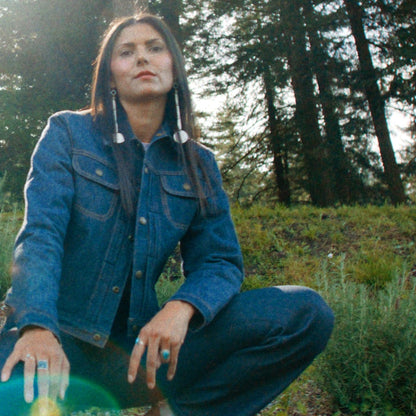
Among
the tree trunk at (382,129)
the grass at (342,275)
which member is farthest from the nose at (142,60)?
the tree trunk at (382,129)

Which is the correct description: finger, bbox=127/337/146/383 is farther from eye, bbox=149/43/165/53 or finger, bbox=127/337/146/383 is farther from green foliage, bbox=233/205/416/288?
green foliage, bbox=233/205/416/288

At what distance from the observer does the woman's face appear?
2.24 meters

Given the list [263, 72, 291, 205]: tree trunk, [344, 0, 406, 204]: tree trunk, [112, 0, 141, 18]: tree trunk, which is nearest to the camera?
[112, 0, 141, 18]: tree trunk

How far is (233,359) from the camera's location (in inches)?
74.2

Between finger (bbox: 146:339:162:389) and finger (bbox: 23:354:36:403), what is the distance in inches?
14.3

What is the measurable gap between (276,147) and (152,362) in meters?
13.3

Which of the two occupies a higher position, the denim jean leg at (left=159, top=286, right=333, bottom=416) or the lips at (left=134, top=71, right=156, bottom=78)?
the lips at (left=134, top=71, right=156, bottom=78)

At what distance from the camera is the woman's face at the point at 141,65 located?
7.35ft

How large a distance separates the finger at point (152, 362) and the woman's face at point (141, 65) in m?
1.09

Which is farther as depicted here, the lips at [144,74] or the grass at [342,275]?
the grass at [342,275]

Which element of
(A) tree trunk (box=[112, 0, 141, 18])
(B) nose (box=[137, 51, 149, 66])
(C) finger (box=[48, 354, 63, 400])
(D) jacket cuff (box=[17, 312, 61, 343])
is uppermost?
(A) tree trunk (box=[112, 0, 141, 18])

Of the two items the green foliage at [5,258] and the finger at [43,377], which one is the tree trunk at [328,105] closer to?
the green foliage at [5,258]

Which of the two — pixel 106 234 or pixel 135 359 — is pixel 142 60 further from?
A: pixel 135 359

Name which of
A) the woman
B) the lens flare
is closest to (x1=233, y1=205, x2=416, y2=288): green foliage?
the woman
